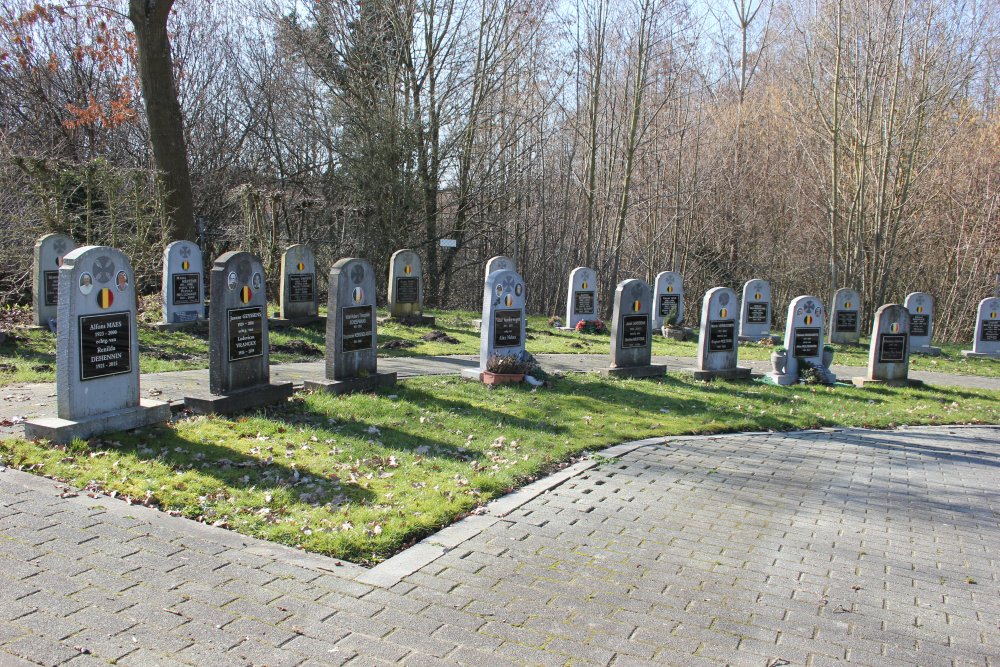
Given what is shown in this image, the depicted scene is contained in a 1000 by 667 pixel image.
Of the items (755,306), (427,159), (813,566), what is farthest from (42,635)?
(427,159)

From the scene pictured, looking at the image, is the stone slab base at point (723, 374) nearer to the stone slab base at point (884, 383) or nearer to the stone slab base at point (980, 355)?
the stone slab base at point (884, 383)

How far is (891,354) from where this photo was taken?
12562mm

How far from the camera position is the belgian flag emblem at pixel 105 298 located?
21.2 feet

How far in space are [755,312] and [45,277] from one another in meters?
14.7

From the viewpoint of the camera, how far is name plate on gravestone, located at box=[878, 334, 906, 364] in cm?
1253

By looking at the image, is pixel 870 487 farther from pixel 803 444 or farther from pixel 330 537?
pixel 330 537

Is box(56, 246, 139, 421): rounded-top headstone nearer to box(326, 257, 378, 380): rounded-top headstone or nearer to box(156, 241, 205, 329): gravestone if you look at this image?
box(326, 257, 378, 380): rounded-top headstone

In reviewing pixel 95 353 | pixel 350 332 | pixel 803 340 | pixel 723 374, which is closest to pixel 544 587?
pixel 95 353

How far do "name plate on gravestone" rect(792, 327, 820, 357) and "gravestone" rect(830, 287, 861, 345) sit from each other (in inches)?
232

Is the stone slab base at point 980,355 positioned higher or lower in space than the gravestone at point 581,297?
lower

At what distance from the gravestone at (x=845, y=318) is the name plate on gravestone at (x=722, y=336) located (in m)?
6.95

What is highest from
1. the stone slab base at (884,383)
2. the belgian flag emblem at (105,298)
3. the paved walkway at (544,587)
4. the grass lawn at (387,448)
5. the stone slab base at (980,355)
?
the belgian flag emblem at (105,298)

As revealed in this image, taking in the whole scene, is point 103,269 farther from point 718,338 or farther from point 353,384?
point 718,338

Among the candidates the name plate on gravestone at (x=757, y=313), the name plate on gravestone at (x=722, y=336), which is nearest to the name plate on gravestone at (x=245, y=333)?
the name plate on gravestone at (x=722, y=336)
